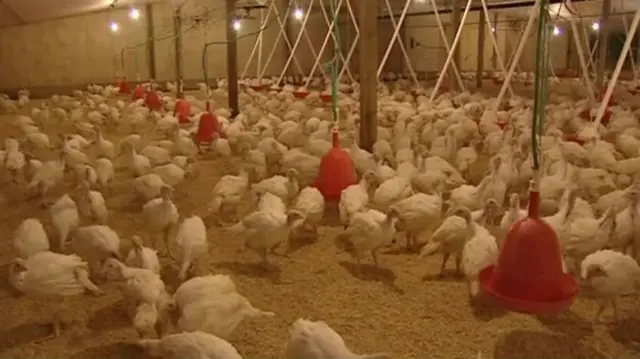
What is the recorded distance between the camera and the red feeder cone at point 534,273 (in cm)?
235

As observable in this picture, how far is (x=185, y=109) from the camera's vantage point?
927 centimetres

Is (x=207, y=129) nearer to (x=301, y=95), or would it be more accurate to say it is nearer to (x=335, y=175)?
(x=335, y=175)

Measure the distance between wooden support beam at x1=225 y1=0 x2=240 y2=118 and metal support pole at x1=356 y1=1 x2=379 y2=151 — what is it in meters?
3.43

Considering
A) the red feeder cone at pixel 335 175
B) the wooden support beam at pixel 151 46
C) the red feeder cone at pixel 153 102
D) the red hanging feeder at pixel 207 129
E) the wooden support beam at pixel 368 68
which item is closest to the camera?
the red feeder cone at pixel 335 175

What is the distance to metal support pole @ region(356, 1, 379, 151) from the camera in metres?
5.95

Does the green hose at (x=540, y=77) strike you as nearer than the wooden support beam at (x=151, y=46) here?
Yes

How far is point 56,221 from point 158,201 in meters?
0.60

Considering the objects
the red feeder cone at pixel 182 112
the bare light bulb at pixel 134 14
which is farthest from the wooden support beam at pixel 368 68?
the bare light bulb at pixel 134 14

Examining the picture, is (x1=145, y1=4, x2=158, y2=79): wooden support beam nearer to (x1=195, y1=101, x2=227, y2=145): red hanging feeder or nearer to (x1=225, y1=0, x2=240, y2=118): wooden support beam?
(x1=225, y1=0, x2=240, y2=118): wooden support beam

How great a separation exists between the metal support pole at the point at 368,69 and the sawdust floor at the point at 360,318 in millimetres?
2320

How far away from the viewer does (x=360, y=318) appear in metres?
3.14

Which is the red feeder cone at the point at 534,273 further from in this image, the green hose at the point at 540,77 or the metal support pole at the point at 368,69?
the metal support pole at the point at 368,69

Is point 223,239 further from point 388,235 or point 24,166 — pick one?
point 24,166

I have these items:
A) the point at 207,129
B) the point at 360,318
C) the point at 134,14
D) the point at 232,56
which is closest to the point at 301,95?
the point at 232,56
